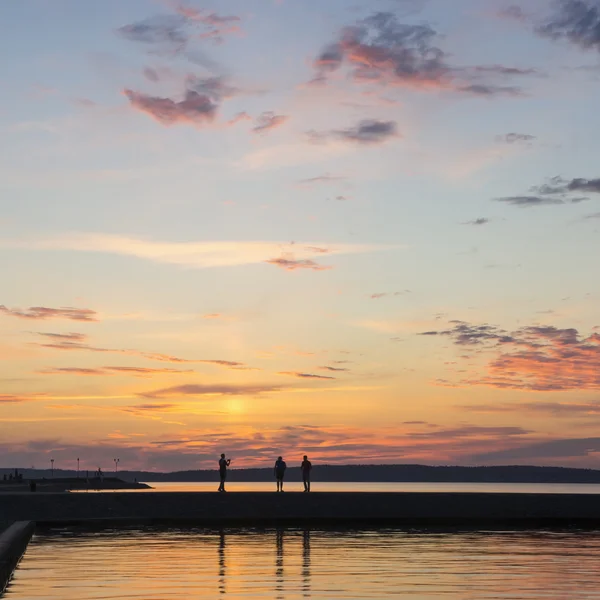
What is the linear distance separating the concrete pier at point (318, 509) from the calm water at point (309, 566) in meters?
6.71

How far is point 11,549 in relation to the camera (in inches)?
1096

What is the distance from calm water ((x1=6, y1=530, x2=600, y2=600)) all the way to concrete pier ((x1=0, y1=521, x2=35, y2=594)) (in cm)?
40

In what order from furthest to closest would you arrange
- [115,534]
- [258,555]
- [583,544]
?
1. [115,534]
2. [583,544]
3. [258,555]

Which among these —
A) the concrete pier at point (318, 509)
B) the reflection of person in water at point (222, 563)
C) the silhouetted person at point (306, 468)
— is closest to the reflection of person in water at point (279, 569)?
the reflection of person in water at point (222, 563)

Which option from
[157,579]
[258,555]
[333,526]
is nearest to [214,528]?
[333,526]

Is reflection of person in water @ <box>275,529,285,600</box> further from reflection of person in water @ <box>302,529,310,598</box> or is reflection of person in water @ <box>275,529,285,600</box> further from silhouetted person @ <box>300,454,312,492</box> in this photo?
silhouetted person @ <box>300,454,312,492</box>

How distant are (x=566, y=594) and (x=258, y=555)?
12315 mm

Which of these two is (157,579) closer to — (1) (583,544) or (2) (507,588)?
(2) (507,588)

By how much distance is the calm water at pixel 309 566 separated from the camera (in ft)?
78.5

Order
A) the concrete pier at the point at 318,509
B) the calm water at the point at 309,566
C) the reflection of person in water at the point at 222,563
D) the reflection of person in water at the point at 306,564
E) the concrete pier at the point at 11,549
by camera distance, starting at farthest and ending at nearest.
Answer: the concrete pier at the point at 318,509, the reflection of person in water at the point at 222,563, the concrete pier at the point at 11,549, the reflection of person in water at the point at 306,564, the calm water at the point at 309,566

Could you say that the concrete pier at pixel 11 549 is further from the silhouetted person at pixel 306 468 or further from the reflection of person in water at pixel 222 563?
the silhouetted person at pixel 306 468

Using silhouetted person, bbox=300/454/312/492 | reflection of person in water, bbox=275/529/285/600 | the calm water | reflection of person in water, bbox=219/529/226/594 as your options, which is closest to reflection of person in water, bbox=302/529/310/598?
the calm water

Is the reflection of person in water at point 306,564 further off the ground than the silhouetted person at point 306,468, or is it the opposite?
the silhouetted person at point 306,468

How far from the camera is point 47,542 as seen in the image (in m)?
38.9
